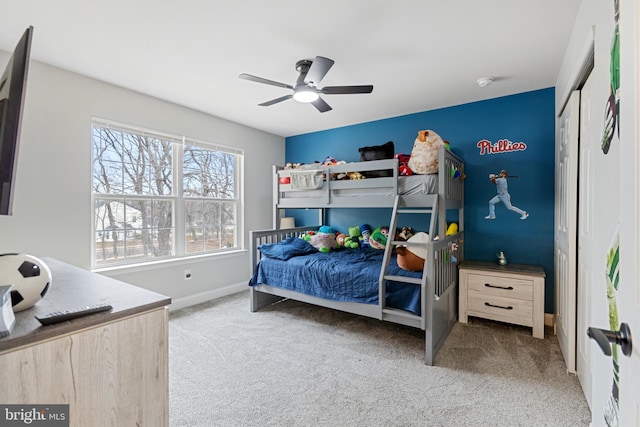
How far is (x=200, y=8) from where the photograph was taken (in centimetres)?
183

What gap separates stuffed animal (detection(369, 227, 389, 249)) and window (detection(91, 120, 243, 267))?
195 centimetres

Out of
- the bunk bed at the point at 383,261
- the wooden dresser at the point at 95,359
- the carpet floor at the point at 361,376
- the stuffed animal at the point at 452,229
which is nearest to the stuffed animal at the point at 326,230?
the bunk bed at the point at 383,261

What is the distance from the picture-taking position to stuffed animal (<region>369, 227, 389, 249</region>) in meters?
3.73

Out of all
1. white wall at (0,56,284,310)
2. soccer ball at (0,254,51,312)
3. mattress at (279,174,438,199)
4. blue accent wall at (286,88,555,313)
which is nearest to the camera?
soccer ball at (0,254,51,312)

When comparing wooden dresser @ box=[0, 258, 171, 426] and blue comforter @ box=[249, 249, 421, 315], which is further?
blue comforter @ box=[249, 249, 421, 315]

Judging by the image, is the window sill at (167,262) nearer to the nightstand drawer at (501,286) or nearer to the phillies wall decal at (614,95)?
the nightstand drawer at (501,286)

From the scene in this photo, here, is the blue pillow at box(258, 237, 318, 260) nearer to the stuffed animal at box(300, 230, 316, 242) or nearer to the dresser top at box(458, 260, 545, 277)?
the stuffed animal at box(300, 230, 316, 242)

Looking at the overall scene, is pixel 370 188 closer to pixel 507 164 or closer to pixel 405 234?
pixel 405 234

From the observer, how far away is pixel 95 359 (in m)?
0.92

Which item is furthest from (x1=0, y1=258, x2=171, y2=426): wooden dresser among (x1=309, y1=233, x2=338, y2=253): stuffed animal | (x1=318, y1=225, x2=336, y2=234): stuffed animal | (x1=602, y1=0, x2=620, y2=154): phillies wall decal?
(x1=318, y1=225, x2=336, y2=234): stuffed animal

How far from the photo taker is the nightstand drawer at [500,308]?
2.74 meters

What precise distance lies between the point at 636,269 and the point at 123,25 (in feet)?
9.28

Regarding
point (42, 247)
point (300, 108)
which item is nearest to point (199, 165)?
point (300, 108)

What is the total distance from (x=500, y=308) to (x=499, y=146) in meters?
1.74
